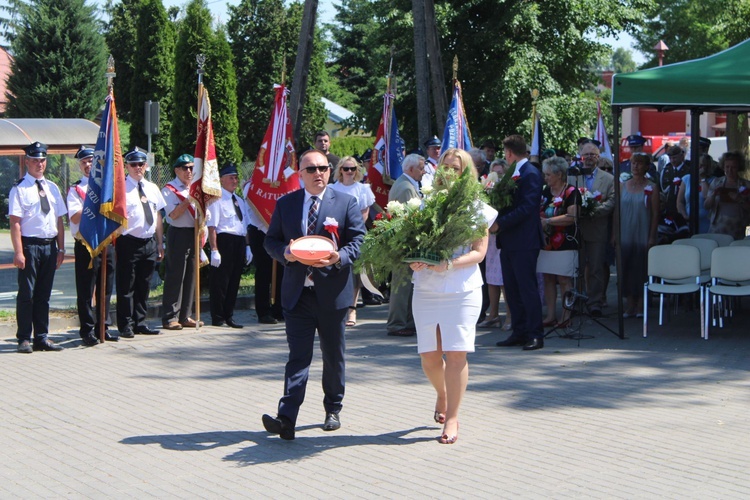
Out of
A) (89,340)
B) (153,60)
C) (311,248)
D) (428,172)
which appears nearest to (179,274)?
(89,340)

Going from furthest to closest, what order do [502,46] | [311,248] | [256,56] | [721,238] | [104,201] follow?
1. [256,56]
2. [502,46]
3. [721,238]
4. [104,201]
5. [311,248]

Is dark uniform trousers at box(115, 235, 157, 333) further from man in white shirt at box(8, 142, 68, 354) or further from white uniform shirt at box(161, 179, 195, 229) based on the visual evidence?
man in white shirt at box(8, 142, 68, 354)

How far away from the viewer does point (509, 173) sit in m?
10.5

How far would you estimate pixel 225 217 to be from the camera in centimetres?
1227

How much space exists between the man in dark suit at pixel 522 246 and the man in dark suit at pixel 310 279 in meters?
3.48

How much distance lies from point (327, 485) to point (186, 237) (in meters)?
6.43

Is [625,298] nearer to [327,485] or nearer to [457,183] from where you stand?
[457,183]

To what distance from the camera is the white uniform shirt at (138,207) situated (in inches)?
445

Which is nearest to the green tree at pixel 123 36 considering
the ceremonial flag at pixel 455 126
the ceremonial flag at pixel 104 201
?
the ceremonial flag at pixel 455 126

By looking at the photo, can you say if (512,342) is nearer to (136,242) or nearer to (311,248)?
(136,242)

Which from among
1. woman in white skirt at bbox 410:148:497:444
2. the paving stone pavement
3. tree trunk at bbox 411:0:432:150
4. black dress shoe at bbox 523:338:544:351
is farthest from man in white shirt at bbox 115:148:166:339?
tree trunk at bbox 411:0:432:150

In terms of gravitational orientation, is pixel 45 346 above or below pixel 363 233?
below

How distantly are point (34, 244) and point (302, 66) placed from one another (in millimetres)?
Result: 6553

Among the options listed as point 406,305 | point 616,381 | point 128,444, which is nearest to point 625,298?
point 406,305
